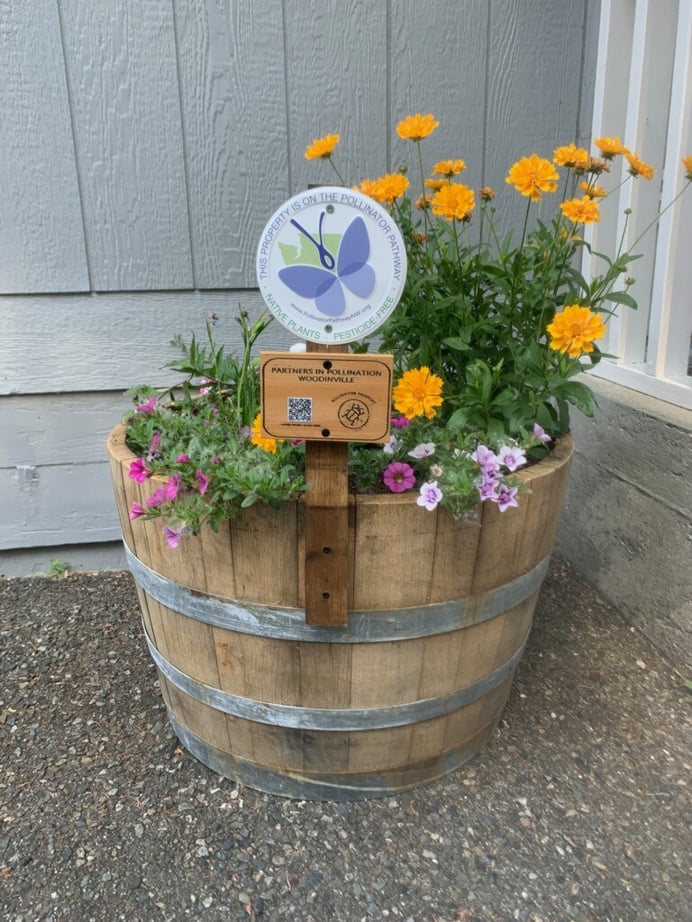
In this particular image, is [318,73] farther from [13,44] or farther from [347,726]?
[347,726]

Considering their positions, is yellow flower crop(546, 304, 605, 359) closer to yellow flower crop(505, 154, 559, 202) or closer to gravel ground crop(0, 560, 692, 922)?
yellow flower crop(505, 154, 559, 202)

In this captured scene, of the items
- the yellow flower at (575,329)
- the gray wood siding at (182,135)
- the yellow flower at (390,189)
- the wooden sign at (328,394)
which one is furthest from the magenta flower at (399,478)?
the gray wood siding at (182,135)

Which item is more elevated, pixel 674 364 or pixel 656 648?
pixel 674 364

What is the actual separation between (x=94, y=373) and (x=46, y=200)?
0.54 metres

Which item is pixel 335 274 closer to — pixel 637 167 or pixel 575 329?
pixel 575 329

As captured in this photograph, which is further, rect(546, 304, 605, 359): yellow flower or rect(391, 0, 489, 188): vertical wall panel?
rect(391, 0, 489, 188): vertical wall panel

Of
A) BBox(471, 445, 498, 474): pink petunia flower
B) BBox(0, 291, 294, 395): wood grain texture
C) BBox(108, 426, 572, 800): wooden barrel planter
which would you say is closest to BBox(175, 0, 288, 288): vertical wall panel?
BBox(0, 291, 294, 395): wood grain texture

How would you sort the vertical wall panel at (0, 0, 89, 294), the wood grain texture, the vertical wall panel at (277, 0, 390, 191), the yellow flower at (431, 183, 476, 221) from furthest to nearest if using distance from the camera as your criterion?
the wood grain texture → the vertical wall panel at (277, 0, 390, 191) → the vertical wall panel at (0, 0, 89, 294) → the yellow flower at (431, 183, 476, 221)

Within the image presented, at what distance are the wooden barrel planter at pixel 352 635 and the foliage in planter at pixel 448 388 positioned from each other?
0.07m

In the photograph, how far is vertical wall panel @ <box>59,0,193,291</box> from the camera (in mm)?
2016

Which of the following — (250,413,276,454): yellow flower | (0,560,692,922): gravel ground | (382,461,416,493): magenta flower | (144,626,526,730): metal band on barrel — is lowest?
(0,560,692,922): gravel ground

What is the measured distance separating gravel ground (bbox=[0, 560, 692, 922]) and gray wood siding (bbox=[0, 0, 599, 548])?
100 cm

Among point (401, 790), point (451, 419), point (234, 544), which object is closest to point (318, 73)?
point (451, 419)

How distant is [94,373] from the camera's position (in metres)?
2.28
